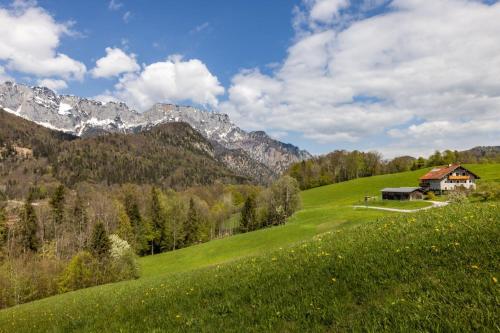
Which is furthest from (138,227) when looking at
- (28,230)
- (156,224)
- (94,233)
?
(94,233)

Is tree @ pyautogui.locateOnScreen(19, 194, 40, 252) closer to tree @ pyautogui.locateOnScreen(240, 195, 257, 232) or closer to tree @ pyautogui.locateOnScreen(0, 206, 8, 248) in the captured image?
tree @ pyautogui.locateOnScreen(0, 206, 8, 248)

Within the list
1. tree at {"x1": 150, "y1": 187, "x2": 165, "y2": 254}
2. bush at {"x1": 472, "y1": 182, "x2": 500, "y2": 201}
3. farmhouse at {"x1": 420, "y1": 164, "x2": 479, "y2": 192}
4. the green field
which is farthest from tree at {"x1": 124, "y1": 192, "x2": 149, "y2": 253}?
the green field

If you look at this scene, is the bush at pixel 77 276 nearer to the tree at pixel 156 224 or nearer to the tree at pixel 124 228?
the tree at pixel 124 228

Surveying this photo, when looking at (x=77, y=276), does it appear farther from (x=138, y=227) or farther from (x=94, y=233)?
(x=138, y=227)

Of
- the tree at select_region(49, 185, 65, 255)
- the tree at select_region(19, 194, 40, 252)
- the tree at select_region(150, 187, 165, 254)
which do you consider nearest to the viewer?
the tree at select_region(19, 194, 40, 252)

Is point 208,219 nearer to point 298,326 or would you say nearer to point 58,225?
point 58,225

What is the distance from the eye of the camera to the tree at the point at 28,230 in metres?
105

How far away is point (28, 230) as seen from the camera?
106 meters

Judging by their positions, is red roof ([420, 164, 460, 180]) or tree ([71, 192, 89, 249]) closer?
tree ([71, 192, 89, 249])

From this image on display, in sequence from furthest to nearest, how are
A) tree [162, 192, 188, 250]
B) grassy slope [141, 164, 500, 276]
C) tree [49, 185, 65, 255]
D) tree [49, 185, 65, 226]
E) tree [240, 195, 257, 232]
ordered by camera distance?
1. tree [240, 195, 257, 232]
2. tree [162, 192, 188, 250]
3. tree [49, 185, 65, 226]
4. tree [49, 185, 65, 255]
5. grassy slope [141, 164, 500, 276]

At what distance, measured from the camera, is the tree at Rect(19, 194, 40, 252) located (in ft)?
345

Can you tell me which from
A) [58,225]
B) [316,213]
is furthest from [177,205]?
[316,213]

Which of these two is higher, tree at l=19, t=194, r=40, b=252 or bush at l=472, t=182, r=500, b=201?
bush at l=472, t=182, r=500, b=201

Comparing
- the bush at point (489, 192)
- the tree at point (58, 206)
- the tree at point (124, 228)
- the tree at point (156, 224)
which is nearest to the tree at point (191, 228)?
the tree at point (156, 224)
